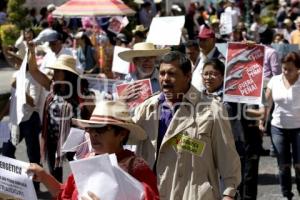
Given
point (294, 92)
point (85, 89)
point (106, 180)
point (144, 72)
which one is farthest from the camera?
point (294, 92)

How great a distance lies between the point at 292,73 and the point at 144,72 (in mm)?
1765

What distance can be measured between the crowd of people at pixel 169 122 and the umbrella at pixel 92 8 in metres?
0.72

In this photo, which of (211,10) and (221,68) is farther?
(211,10)

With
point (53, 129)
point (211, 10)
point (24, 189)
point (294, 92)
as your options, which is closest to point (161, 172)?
point (24, 189)

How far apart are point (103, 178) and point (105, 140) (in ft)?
1.06

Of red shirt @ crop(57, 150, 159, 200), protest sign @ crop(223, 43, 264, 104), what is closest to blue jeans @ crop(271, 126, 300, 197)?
protest sign @ crop(223, 43, 264, 104)

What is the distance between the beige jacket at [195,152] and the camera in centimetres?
521

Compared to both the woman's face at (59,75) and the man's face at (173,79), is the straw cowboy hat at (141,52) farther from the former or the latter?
the man's face at (173,79)

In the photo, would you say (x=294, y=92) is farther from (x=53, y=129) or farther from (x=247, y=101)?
(x=53, y=129)

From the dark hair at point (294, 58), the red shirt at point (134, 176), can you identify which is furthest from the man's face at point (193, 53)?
the red shirt at point (134, 176)

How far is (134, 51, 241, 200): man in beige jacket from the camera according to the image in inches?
205

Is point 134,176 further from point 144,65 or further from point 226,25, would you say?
point 226,25

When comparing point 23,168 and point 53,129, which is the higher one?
point 23,168

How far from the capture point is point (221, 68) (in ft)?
25.3
